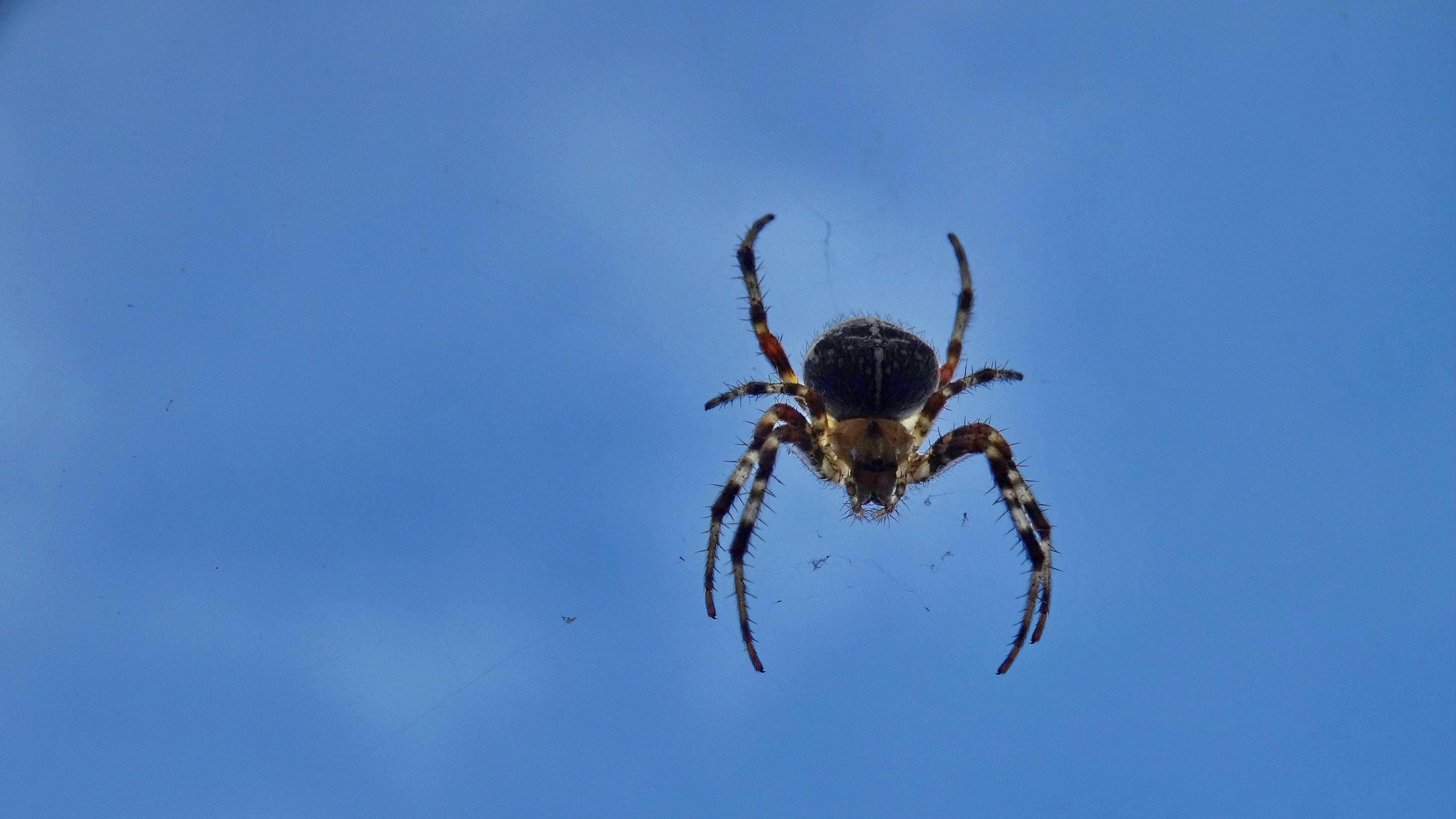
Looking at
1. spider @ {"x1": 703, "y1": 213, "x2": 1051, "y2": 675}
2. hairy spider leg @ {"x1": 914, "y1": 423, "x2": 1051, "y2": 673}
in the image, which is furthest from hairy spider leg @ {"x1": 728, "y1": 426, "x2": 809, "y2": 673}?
hairy spider leg @ {"x1": 914, "y1": 423, "x2": 1051, "y2": 673}

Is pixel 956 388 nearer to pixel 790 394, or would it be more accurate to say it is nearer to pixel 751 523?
pixel 790 394

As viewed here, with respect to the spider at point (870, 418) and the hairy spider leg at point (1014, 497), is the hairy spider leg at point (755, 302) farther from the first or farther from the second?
the hairy spider leg at point (1014, 497)

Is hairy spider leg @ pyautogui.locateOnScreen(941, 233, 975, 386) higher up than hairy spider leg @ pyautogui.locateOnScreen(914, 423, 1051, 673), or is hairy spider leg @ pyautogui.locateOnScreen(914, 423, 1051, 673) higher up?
hairy spider leg @ pyautogui.locateOnScreen(941, 233, 975, 386)

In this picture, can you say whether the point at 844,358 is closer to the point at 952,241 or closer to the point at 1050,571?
the point at 952,241

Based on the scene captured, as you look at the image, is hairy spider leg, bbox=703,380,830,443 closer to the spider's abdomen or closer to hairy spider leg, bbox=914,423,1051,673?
the spider's abdomen

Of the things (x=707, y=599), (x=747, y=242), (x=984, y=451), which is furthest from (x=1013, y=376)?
(x=707, y=599)

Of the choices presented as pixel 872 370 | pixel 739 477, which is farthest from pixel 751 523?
pixel 872 370

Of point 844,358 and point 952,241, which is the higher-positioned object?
point 952,241
